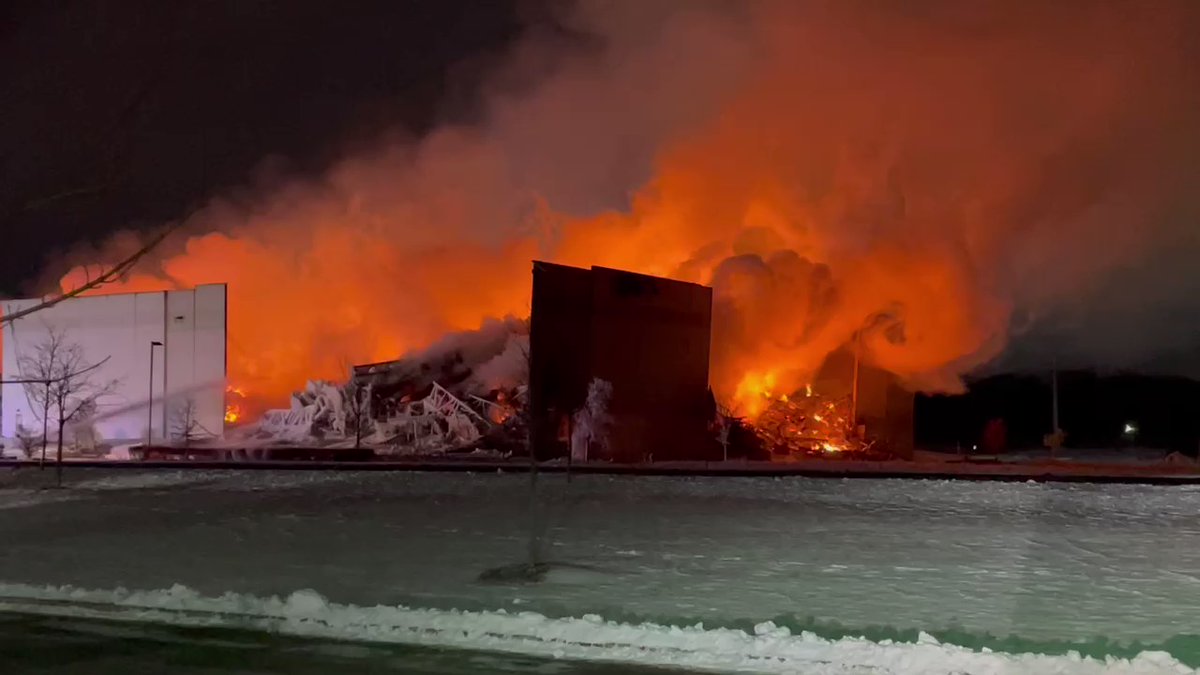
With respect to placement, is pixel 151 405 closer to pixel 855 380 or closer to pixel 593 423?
pixel 593 423

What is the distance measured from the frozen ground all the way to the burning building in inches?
662

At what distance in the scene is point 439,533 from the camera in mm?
16078

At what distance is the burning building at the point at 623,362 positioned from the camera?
39406 millimetres

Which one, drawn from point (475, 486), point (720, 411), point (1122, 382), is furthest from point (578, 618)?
point (1122, 382)

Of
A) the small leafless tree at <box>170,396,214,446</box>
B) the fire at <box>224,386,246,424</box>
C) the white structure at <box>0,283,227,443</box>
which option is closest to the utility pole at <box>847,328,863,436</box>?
the white structure at <box>0,283,227,443</box>

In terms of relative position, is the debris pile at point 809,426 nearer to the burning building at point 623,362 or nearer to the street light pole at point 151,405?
the burning building at point 623,362

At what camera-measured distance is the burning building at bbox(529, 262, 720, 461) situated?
39.4 metres

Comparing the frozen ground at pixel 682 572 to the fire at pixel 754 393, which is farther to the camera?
the fire at pixel 754 393

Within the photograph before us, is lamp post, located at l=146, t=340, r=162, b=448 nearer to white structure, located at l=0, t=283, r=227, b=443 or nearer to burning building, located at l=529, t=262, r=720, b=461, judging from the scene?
white structure, located at l=0, t=283, r=227, b=443

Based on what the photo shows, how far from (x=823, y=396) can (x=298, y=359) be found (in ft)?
105

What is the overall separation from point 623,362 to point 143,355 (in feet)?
97.3

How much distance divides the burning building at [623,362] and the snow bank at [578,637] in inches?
1060

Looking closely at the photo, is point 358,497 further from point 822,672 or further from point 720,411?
point 720,411

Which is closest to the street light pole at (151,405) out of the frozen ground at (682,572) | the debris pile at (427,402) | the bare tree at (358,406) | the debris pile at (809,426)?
the debris pile at (427,402)
